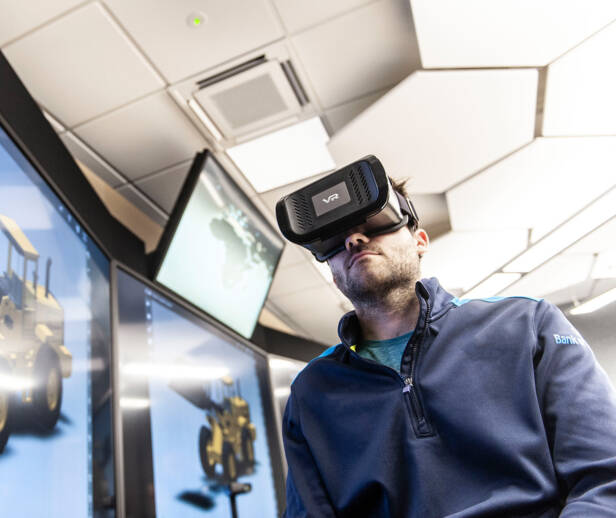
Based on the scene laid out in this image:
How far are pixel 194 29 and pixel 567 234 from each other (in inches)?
142

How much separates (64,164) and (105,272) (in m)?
0.44

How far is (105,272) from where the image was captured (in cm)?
179

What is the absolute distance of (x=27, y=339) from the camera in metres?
1.16

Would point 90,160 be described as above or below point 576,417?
above

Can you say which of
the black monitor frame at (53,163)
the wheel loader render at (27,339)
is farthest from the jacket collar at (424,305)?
the black monitor frame at (53,163)

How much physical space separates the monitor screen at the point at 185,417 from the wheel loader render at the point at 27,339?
42 cm

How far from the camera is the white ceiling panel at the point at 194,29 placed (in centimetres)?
173

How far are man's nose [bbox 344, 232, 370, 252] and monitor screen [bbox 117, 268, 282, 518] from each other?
1.14 metres

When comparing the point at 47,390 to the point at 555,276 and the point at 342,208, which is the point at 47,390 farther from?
the point at 555,276

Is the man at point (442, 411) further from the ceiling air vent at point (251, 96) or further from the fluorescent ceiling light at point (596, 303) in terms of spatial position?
the fluorescent ceiling light at point (596, 303)

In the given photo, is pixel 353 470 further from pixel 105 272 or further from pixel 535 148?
pixel 535 148

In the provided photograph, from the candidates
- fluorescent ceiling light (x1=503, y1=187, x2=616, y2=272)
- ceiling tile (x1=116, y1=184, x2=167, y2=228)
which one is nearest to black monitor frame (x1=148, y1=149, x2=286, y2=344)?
ceiling tile (x1=116, y1=184, x2=167, y2=228)

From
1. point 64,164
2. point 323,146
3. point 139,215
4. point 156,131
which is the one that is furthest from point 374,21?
point 139,215

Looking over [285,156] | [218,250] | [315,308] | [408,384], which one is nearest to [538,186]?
[285,156]
